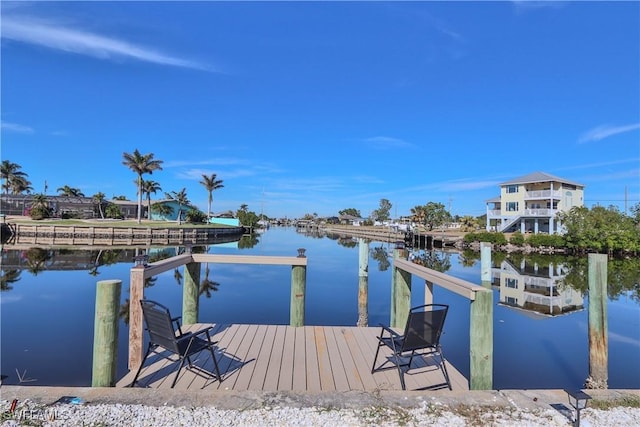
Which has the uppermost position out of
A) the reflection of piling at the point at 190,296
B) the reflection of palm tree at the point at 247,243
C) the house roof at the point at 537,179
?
the house roof at the point at 537,179

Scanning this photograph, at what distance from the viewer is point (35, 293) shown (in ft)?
36.4

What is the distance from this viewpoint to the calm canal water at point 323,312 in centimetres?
591

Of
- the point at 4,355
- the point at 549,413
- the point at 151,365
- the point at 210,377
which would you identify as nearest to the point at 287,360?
the point at 210,377

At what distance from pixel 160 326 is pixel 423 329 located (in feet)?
7.68

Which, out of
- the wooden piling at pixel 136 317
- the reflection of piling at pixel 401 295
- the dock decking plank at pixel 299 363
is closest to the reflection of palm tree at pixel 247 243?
the reflection of piling at pixel 401 295

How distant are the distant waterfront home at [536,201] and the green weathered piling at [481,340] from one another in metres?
35.9

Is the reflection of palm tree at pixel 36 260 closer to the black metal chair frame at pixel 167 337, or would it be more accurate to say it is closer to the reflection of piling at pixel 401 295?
the black metal chair frame at pixel 167 337

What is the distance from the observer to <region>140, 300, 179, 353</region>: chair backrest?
9.71ft

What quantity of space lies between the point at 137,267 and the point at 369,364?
8.45 feet

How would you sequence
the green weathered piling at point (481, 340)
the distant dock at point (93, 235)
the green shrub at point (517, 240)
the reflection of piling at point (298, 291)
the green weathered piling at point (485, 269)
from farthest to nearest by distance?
1. the green shrub at point (517, 240)
2. the distant dock at point (93, 235)
3. the reflection of piling at point (298, 291)
4. the green weathered piling at point (485, 269)
5. the green weathered piling at point (481, 340)

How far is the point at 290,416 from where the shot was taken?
253 cm

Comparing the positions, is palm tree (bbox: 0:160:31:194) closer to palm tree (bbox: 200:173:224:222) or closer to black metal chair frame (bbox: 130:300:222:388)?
palm tree (bbox: 200:173:224:222)

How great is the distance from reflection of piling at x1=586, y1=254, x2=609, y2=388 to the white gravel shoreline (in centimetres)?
163

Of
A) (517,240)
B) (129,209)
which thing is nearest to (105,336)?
(517,240)
